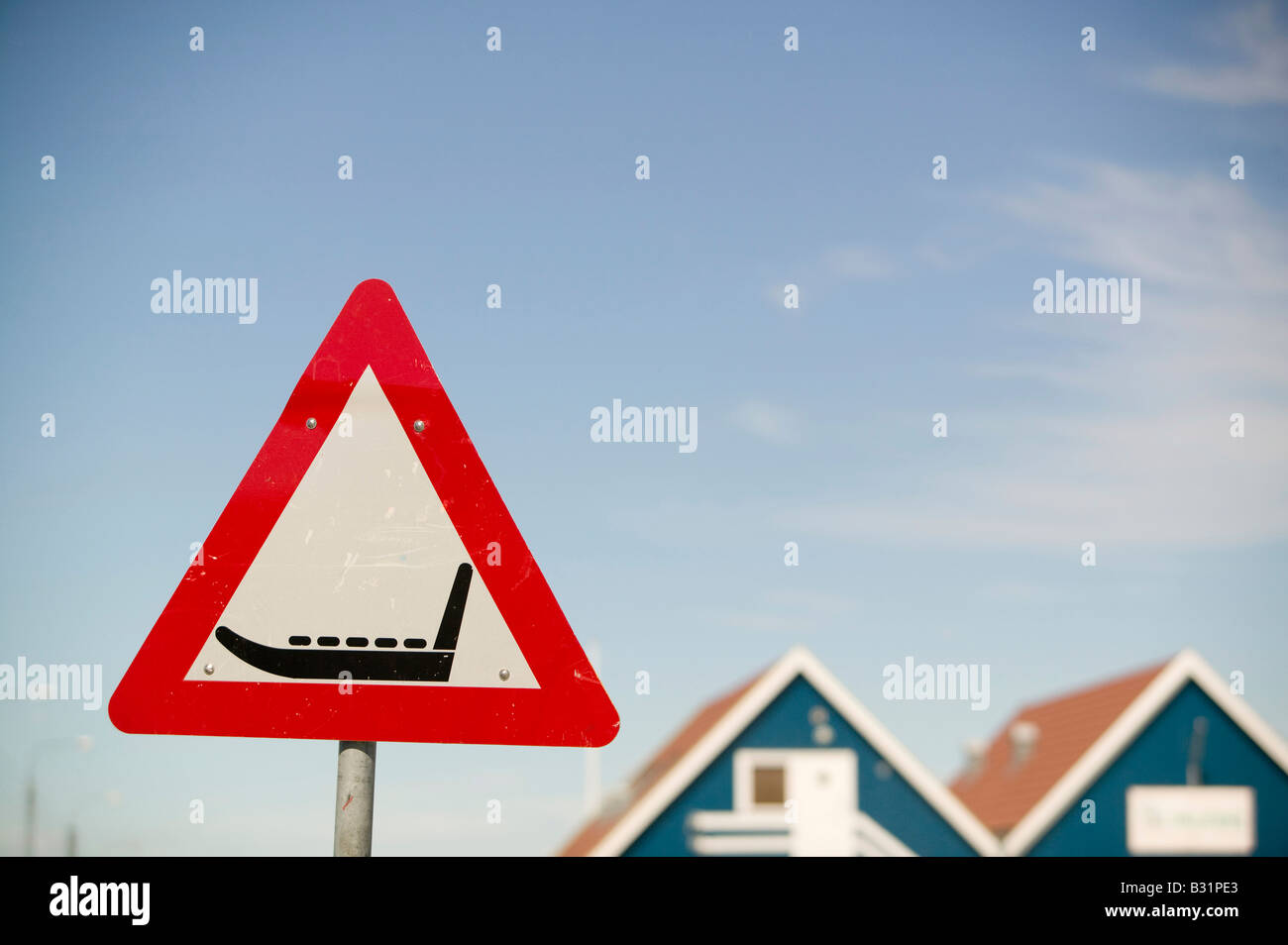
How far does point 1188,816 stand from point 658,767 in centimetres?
726

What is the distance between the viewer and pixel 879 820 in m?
16.5

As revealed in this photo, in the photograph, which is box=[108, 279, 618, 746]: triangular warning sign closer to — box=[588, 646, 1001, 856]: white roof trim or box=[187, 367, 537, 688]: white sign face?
box=[187, 367, 537, 688]: white sign face

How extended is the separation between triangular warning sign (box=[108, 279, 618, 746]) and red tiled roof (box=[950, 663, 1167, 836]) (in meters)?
16.1

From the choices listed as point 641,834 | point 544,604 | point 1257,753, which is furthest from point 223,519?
point 1257,753

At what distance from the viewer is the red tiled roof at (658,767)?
15.8 m

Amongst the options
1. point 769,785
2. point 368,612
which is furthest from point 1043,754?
point 368,612

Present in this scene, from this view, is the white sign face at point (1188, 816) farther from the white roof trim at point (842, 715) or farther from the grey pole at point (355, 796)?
the grey pole at point (355, 796)

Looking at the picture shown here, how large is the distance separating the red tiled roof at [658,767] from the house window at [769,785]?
1058 millimetres

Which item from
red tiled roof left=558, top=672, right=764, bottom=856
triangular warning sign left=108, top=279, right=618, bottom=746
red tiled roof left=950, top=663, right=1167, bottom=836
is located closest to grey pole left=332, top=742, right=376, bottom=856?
triangular warning sign left=108, top=279, right=618, bottom=746

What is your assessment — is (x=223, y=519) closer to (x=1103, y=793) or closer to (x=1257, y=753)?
(x=1103, y=793)

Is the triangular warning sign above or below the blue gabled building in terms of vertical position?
above

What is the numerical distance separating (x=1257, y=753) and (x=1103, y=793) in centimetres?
281

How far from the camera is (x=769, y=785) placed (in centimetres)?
1568

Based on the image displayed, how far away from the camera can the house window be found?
1545 cm
